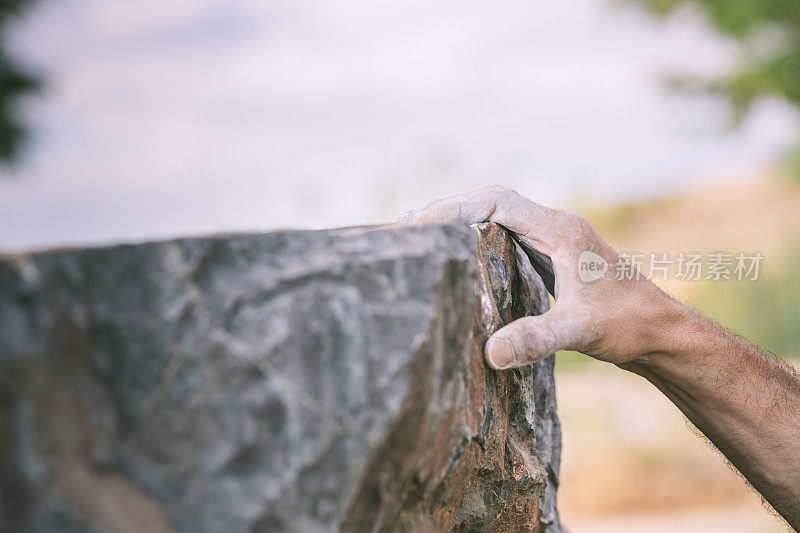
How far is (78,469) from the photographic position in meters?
0.81

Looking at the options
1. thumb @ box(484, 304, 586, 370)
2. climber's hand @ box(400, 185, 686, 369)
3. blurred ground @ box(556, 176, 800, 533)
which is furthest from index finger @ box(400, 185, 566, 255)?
blurred ground @ box(556, 176, 800, 533)

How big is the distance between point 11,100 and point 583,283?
7.59m

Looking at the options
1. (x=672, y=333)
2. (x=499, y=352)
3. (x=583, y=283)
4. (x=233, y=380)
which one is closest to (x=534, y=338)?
(x=499, y=352)

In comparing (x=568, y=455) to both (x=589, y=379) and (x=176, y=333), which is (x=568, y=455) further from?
(x=176, y=333)

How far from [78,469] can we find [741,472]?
5.59ft

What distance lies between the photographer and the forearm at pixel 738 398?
1624 millimetres

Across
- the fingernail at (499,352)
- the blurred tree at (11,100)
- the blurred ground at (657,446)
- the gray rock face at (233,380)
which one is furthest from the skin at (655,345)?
the blurred tree at (11,100)

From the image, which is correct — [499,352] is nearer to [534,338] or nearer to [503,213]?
[534,338]

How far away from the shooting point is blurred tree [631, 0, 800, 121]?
7.60 m

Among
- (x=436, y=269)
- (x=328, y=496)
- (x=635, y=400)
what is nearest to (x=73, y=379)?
(x=328, y=496)

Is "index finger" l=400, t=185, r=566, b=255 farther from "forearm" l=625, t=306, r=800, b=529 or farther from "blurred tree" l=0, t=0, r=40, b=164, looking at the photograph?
"blurred tree" l=0, t=0, r=40, b=164

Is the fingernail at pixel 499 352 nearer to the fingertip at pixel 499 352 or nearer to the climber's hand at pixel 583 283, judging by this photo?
the fingertip at pixel 499 352

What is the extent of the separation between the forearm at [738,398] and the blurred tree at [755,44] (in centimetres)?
731

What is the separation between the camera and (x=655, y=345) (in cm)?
157
